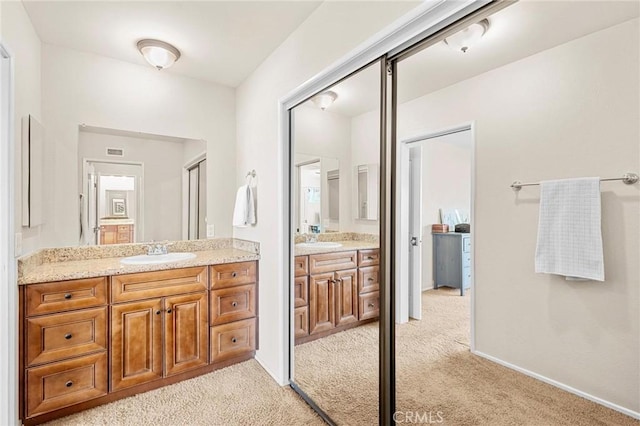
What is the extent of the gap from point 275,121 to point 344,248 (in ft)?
3.81

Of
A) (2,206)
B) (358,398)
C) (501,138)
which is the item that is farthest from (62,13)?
(358,398)

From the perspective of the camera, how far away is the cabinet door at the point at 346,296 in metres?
1.81

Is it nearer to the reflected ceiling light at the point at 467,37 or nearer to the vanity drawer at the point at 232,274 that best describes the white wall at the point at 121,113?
the vanity drawer at the point at 232,274

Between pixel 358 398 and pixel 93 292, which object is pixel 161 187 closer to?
pixel 93 292

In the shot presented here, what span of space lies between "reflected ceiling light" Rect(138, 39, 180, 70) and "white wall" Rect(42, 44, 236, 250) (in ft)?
1.30

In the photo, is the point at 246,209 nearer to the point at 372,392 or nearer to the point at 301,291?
the point at 301,291

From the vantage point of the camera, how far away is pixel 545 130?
0.96 metres

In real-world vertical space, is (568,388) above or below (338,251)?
below

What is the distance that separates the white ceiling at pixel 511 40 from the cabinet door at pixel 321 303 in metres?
1.08

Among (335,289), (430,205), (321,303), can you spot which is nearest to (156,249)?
(321,303)

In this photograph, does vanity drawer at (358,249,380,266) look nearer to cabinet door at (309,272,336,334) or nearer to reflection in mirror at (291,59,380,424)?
reflection in mirror at (291,59,380,424)

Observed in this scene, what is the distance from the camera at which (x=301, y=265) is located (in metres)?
2.28

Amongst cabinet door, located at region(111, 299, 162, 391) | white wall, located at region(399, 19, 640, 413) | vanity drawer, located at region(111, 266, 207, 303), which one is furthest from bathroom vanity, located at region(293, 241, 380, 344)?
cabinet door, located at region(111, 299, 162, 391)

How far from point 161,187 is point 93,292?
44.1 inches
